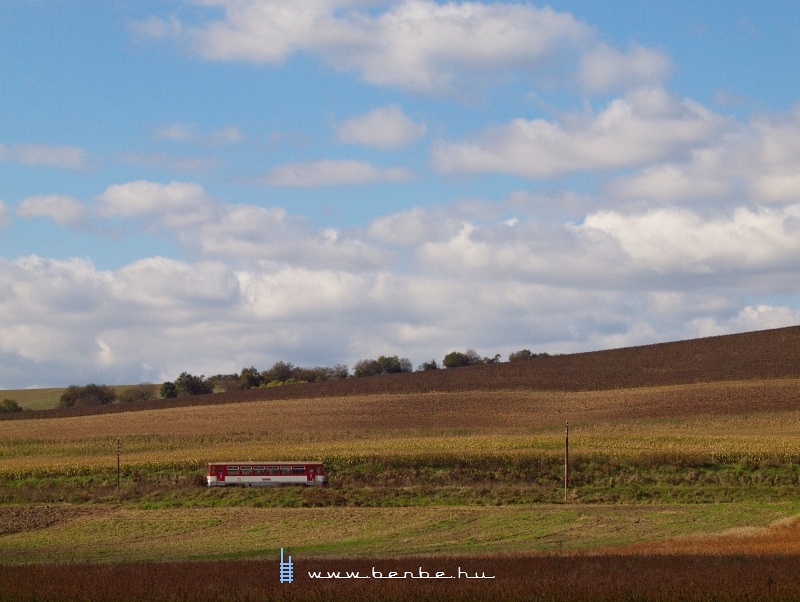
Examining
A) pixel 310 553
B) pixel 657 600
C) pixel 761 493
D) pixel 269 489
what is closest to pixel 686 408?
pixel 761 493

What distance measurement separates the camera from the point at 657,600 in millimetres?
17922

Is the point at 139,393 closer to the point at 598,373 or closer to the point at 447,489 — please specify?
the point at 598,373

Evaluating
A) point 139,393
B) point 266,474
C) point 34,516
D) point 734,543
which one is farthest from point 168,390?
point 734,543

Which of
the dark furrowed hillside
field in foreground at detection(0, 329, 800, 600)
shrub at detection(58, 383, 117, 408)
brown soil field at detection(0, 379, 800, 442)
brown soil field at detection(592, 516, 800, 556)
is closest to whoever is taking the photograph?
field in foreground at detection(0, 329, 800, 600)

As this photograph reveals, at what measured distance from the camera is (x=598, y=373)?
3900 inches

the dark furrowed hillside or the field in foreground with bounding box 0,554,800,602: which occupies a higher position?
the dark furrowed hillside

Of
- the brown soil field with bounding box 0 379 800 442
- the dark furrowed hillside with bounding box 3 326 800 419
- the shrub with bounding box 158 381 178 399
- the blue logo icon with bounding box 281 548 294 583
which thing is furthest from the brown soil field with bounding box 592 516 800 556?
the shrub with bounding box 158 381 178 399

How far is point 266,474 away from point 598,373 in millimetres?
55687

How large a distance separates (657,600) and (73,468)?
43849 millimetres

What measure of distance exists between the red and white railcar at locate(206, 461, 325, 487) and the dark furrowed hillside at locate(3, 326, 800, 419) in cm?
4702

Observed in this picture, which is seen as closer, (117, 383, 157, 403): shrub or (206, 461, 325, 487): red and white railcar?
(206, 461, 325, 487): red and white railcar

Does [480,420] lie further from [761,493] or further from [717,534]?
[717,534]

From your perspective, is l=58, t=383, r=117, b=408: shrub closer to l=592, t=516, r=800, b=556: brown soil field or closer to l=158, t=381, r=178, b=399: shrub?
l=158, t=381, r=178, b=399: shrub

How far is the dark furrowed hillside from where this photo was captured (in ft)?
303
